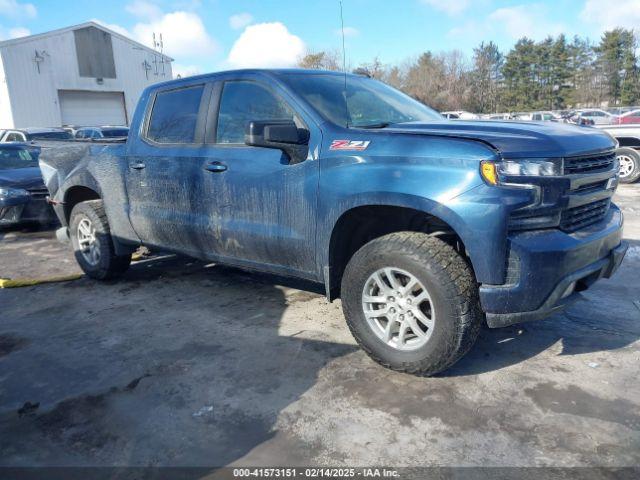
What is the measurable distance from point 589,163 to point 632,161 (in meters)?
9.26

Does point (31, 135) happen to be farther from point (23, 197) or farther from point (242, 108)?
point (242, 108)

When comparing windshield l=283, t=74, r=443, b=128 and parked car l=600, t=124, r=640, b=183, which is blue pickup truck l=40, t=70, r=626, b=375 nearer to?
windshield l=283, t=74, r=443, b=128

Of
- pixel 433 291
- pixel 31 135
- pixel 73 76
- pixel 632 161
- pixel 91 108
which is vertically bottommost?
pixel 632 161

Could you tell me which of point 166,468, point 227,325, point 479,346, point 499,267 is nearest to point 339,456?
point 166,468

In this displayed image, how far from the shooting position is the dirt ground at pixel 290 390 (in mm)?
2584

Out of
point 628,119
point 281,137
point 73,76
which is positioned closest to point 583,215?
point 281,137

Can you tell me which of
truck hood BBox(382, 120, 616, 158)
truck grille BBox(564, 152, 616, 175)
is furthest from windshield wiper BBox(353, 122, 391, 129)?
truck grille BBox(564, 152, 616, 175)

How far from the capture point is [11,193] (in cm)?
810

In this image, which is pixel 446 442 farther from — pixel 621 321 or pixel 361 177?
pixel 621 321

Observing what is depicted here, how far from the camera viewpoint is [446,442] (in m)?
2.60

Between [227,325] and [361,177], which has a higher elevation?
[361,177]

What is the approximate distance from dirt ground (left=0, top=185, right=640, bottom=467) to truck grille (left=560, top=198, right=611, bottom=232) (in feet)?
3.08

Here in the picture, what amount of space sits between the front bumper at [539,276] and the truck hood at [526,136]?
1.45 ft

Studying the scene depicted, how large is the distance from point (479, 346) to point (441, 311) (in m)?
0.91
